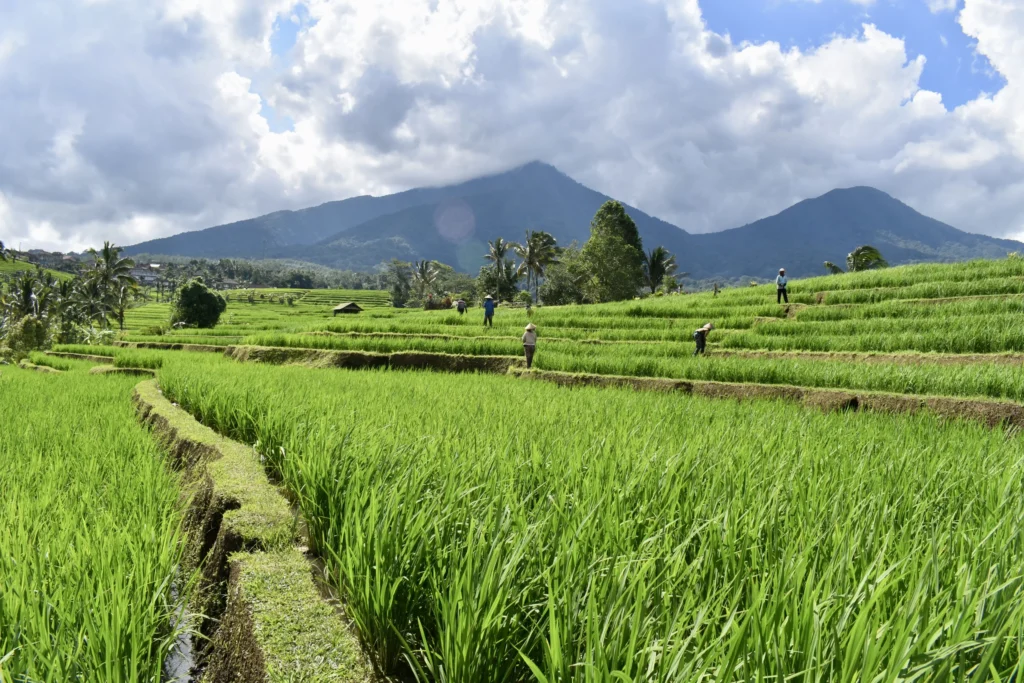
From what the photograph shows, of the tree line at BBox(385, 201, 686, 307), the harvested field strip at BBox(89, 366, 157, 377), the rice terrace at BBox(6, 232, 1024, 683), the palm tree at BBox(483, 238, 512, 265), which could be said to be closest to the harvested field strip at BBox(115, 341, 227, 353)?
the harvested field strip at BBox(89, 366, 157, 377)

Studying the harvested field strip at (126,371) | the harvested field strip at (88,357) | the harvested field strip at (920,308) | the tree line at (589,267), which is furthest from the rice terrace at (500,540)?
the tree line at (589,267)

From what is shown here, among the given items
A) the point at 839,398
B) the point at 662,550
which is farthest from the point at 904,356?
the point at 662,550

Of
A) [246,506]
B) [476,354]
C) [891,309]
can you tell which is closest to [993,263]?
[891,309]

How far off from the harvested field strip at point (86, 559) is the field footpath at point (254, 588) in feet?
0.71

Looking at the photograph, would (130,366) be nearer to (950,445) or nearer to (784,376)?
(784,376)

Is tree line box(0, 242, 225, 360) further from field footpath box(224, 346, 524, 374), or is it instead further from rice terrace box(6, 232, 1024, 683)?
rice terrace box(6, 232, 1024, 683)

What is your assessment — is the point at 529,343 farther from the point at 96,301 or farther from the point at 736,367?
the point at 96,301

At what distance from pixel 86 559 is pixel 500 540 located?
1710mm

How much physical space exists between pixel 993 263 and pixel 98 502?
2535 centimetres

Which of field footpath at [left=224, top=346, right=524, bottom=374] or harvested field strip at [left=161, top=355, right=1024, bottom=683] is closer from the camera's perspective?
harvested field strip at [left=161, top=355, right=1024, bottom=683]

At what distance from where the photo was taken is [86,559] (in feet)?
6.94

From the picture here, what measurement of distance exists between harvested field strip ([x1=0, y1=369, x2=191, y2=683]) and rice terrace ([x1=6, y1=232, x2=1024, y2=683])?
0.02 m

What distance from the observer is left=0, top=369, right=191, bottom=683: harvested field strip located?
1.65m

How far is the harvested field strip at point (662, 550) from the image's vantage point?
125 cm
